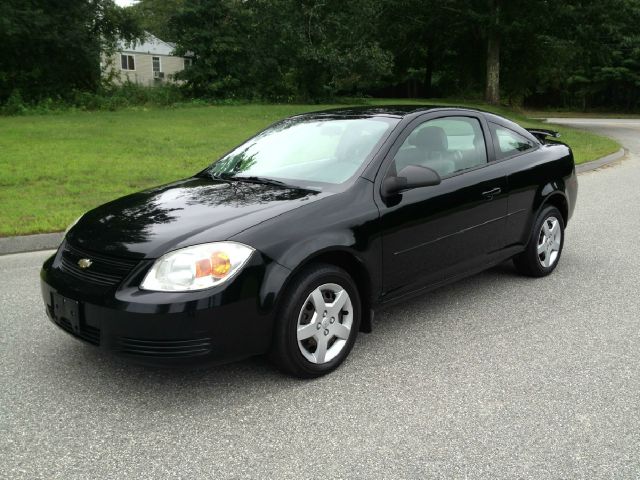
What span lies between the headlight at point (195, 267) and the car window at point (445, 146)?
1.49m

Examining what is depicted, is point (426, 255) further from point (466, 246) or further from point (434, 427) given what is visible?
point (434, 427)

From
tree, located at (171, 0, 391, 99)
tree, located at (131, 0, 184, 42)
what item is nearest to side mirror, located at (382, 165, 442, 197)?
tree, located at (171, 0, 391, 99)

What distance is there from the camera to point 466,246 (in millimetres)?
4711

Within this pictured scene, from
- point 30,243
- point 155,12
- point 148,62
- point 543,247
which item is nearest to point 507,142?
point 543,247

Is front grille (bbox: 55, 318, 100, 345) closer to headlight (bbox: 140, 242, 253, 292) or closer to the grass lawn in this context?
headlight (bbox: 140, 242, 253, 292)

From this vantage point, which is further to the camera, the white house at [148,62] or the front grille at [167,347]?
the white house at [148,62]

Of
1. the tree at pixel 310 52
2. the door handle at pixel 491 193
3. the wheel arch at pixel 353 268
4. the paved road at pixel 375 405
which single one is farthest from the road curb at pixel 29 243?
the tree at pixel 310 52

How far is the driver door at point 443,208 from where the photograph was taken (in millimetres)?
4148

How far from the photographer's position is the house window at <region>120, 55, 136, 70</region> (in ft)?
190

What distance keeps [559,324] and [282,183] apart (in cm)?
223

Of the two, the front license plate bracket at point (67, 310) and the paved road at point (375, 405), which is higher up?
the front license plate bracket at point (67, 310)

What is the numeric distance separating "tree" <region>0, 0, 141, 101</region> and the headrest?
28.0 meters

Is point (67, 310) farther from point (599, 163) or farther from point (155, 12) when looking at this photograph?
point (155, 12)

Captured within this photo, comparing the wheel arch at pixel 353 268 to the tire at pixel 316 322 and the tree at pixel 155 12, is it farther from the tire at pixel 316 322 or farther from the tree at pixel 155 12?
the tree at pixel 155 12
